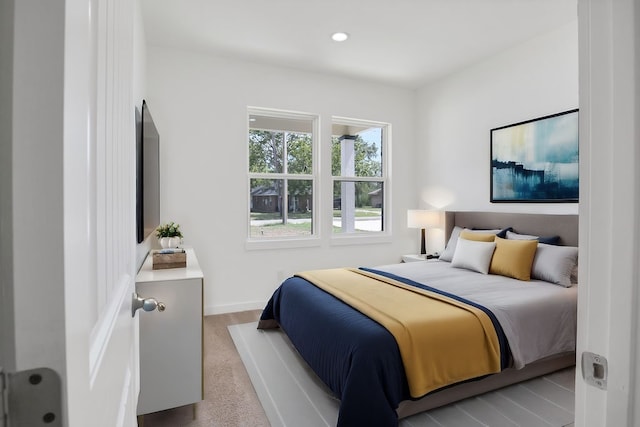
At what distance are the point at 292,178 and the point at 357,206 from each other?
1030mm

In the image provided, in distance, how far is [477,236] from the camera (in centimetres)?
355

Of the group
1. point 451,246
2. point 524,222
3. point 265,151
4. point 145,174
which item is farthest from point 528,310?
point 265,151

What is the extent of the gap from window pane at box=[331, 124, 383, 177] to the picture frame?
154cm

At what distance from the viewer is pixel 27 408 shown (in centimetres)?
30

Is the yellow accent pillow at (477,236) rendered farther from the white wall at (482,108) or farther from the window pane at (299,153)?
the window pane at (299,153)

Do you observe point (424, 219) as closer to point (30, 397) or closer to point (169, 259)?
point (169, 259)

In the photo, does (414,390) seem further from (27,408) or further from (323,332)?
(27,408)

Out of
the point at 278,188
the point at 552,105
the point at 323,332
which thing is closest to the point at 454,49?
the point at 552,105

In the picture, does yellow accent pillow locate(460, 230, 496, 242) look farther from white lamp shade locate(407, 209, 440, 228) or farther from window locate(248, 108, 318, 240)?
window locate(248, 108, 318, 240)

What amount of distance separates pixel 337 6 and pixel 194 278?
241cm

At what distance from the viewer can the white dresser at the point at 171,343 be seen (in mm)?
1893

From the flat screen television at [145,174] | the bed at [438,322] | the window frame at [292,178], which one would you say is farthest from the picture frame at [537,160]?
the flat screen television at [145,174]

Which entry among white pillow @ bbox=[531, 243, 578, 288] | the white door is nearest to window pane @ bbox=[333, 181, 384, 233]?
white pillow @ bbox=[531, 243, 578, 288]

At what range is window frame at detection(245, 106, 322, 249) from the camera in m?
4.09
